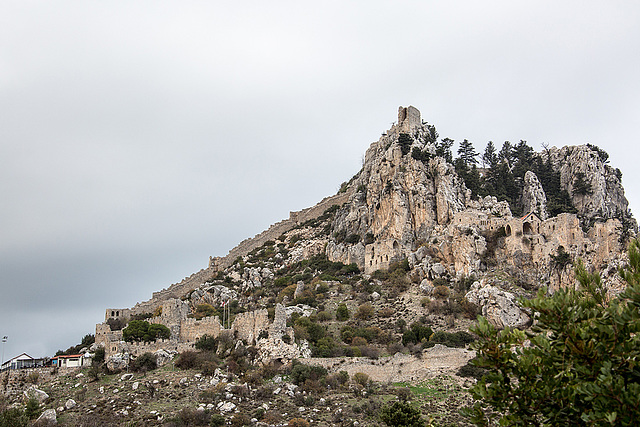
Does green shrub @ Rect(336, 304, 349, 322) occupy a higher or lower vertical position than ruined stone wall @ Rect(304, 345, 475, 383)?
higher

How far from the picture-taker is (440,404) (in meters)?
30.5

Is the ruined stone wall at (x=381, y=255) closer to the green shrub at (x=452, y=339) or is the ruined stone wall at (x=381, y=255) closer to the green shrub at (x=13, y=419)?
the green shrub at (x=452, y=339)

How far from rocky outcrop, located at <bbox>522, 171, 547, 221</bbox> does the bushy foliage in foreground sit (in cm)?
5195

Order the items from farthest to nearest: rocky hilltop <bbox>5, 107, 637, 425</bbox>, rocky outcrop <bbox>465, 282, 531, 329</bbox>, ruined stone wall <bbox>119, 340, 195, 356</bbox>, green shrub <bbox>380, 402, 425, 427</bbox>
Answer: rocky outcrop <bbox>465, 282, 531, 329</bbox> < ruined stone wall <bbox>119, 340, 195, 356</bbox> < rocky hilltop <bbox>5, 107, 637, 425</bbox> < green shrub <bbox>380, 402, 425, 427</bbox>

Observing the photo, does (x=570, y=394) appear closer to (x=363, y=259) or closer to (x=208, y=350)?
(x=208, y=350)

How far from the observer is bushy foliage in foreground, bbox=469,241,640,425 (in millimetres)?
8664

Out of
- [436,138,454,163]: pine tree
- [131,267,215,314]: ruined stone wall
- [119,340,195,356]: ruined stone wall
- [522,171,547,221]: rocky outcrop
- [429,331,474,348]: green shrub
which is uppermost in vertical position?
[436,138,454,163]: pine tree

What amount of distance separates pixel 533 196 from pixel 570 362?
55308 millimetres

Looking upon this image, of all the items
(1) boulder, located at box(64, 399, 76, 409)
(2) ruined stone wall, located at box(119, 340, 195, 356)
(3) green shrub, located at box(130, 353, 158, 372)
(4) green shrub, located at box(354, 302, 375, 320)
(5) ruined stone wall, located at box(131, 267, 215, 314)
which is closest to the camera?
(1) boulder, located at box(64, 399, 76, 409)

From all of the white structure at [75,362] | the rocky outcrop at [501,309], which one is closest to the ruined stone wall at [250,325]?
the white structure at [75,362]

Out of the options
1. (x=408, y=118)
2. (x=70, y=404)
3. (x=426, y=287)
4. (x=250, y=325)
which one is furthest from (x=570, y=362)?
(x=408, y=118)

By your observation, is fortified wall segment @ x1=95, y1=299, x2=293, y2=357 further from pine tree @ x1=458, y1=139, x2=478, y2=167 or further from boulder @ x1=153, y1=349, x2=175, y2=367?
pine tree @ x1=458, y1=139, x2=478, y2=167

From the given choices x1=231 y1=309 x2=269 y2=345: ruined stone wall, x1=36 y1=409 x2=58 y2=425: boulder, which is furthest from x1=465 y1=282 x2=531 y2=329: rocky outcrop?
x1=36 y1=409 x2=58 y2=425: boulder

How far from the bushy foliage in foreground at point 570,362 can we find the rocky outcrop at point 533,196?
51949 mm
